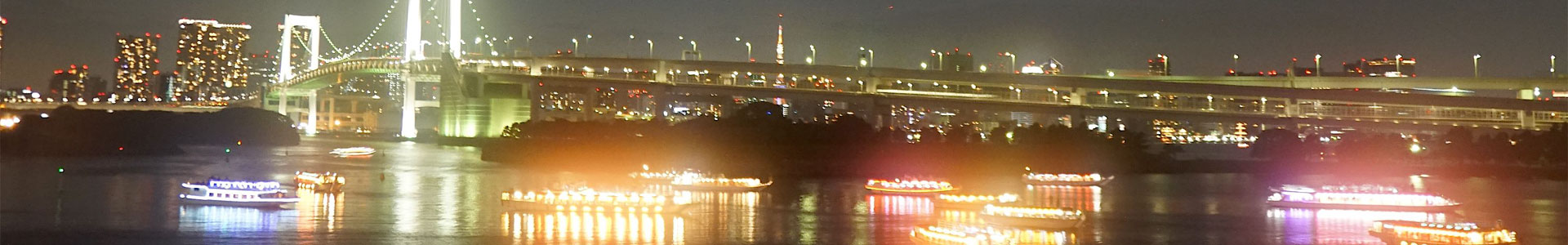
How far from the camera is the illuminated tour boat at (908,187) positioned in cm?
2248

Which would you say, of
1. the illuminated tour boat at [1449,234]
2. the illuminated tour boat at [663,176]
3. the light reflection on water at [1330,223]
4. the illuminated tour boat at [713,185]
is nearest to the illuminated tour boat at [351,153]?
the illuminated tour boat at [663,176]

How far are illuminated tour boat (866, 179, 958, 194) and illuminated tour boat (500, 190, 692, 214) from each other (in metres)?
5.26

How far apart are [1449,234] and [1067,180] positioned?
41.8 feet

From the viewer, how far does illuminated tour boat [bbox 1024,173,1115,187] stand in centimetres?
2717

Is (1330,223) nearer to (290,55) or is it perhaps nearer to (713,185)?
(713,185)

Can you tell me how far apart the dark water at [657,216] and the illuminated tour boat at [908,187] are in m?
0.57

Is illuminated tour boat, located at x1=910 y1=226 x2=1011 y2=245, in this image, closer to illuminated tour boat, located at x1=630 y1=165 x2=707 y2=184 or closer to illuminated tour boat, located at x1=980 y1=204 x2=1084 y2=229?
illuminated tour boat, located at x1=980 y1=204 x2=1084 y2=229

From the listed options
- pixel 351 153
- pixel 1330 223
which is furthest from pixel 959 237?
pixel 351 153

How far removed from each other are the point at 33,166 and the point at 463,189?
36.1 feet

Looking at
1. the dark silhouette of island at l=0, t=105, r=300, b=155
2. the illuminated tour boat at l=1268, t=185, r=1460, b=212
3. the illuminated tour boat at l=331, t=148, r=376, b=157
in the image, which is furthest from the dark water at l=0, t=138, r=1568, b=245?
the illuminated tour boat at l=331, t=148, r=376, b=157

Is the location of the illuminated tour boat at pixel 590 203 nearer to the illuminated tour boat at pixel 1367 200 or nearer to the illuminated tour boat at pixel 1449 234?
the illuminated tour boat at pixel 1449 234

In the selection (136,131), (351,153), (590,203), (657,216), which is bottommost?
(657,216)

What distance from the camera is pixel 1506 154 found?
35.4 meters

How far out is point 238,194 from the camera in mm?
19000
